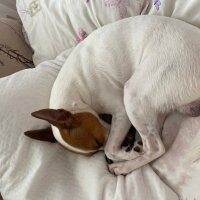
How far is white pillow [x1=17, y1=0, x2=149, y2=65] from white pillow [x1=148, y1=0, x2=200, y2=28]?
0.06 metres

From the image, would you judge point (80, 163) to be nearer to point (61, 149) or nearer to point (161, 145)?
point (61, 149)

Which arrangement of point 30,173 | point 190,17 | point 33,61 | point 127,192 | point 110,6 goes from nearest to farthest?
point 127,192 → point 30,173 → point 190,17 → point 110,6 → point 33,61

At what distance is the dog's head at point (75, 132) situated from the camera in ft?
4.09

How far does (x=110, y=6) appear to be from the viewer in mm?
1535

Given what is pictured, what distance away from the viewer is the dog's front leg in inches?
52.1

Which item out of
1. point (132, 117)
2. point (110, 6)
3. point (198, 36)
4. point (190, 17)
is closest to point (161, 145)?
point (132, 117)

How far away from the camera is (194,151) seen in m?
1.17

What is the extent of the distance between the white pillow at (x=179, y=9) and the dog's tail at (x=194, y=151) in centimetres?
47

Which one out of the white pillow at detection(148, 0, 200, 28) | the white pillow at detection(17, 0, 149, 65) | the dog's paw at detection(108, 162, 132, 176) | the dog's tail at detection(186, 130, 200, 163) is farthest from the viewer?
the white pillow at detection(17, 0, 149, 65)

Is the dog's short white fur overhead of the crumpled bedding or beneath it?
overhead

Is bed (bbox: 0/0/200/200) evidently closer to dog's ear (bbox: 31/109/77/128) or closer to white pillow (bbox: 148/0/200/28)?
white pillow (bbox: 148/0/200/28)

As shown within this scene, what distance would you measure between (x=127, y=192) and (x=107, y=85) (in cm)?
42

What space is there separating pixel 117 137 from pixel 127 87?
0.19m

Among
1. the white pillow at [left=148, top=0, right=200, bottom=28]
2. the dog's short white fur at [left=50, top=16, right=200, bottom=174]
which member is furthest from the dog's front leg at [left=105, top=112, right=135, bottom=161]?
the white pillow at [left=148, top=0, right=200, bottom=28]
